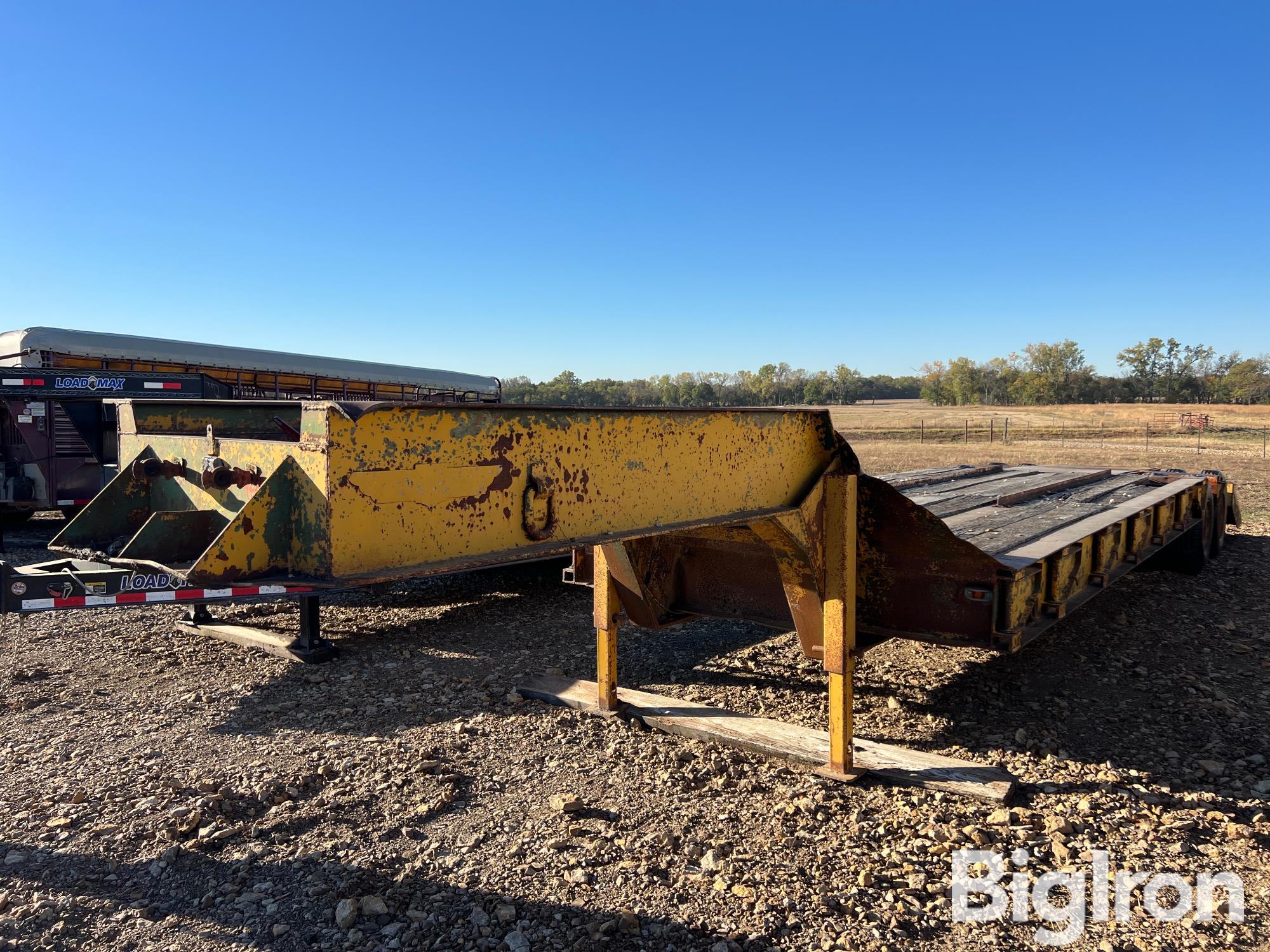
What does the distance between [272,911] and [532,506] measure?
1.68 metres

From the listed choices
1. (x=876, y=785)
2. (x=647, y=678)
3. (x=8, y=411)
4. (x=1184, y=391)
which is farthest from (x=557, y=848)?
(x=1184, y=391)

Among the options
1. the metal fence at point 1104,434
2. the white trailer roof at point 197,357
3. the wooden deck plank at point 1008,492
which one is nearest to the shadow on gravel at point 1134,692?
the wooden deck plank at point 1008,492

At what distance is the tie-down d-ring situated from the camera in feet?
8.21

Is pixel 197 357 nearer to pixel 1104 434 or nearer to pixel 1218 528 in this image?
pixel 1218 528

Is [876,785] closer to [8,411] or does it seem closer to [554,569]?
[554,569]

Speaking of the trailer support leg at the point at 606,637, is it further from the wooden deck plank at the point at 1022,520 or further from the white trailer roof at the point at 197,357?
the white trailer roof at the point at 197,357

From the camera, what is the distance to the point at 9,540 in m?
10.4

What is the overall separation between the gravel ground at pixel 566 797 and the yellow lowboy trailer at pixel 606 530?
1.35 ft

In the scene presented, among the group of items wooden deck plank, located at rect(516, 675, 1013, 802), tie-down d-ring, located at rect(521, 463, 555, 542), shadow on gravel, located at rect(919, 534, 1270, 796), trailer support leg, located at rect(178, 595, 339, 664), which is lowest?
shadow on gravel, located at rect(919, 534, 1270, 796)

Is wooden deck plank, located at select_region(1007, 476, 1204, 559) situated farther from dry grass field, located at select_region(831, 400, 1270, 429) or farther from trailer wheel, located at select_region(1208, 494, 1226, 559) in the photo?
dry grass field, located at select_region(831, 400, 1270, 429)

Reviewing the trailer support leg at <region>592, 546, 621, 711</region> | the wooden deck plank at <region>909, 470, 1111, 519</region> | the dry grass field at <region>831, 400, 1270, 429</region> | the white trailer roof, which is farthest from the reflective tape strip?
the dry grass field at <region>831, 400, 1270, 429</region>

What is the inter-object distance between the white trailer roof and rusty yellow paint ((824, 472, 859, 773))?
1351cm

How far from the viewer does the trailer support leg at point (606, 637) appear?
14.7 ft

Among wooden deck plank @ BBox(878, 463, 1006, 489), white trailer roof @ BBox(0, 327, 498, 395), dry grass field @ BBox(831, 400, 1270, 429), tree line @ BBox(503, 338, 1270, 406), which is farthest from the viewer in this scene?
tree line @ BBox(503, 338, 1270, 406)
